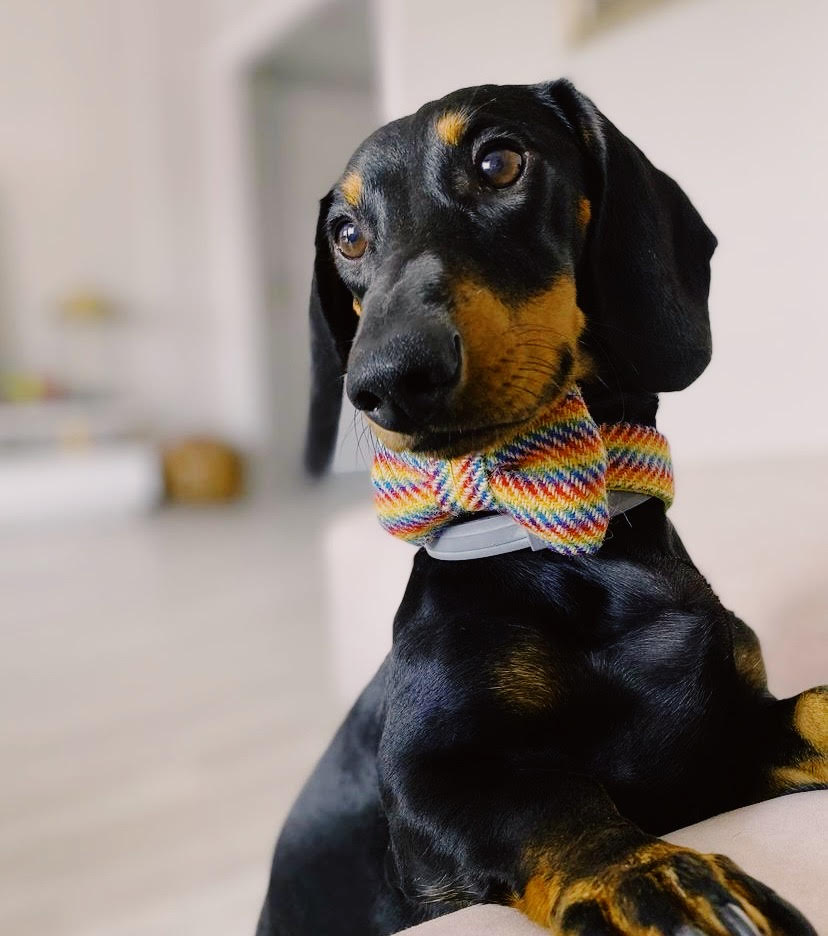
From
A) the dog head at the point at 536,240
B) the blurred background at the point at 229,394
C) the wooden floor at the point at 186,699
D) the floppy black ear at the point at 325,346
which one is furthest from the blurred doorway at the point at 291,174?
the dog head at the point at 536,240

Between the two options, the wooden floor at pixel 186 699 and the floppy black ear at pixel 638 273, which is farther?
the wooden floor at pixel 186 699

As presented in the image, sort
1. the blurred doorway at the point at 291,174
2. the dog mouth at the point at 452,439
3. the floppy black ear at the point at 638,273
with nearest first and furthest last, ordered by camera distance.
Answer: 1. the dog mouth at the point at 452,439
2. the floppy black ear at the point at 638,273
3. the blurred doorway at the point at 291,174

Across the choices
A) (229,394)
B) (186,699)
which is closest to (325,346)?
(186,699)

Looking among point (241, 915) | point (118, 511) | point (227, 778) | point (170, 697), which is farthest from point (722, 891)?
point (118, 511)

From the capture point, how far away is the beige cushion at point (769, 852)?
0.54 metres

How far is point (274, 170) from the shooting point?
636 cm

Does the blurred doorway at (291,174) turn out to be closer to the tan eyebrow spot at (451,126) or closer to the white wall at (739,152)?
the white wall at (739,152)

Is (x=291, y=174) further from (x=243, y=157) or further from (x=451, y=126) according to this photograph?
(x=451, y=126)

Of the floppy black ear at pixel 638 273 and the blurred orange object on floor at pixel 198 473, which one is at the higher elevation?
the floppy black ear at pixel 638 273

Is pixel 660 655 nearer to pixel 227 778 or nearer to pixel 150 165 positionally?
pixel 227 778

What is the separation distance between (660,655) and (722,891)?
7.3 inches

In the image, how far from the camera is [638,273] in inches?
28.6

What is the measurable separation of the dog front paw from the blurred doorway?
226 inches

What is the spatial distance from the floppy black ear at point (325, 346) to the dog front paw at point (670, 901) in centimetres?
45
